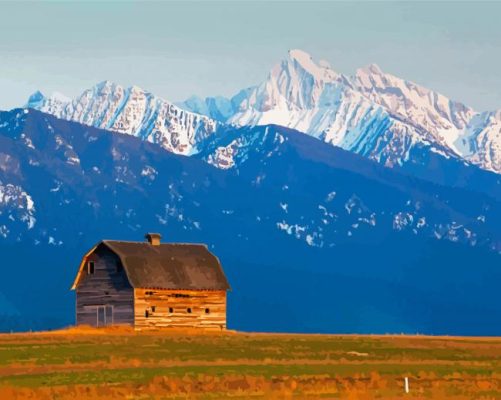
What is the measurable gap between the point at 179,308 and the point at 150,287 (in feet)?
11.5

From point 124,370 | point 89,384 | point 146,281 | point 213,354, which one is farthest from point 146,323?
point 89,384

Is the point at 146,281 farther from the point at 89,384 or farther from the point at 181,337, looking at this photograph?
the point at 89,384

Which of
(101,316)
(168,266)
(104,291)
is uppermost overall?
(168,266)

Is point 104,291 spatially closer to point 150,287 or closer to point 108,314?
point 108,314

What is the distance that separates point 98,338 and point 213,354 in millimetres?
21587

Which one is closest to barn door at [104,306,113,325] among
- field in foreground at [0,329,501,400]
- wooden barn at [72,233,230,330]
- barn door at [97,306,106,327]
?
wooden barn at [72,233,230,330]

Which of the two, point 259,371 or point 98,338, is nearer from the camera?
point 259,371

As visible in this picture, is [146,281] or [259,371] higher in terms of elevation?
[146,281]

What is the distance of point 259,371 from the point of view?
78.5m

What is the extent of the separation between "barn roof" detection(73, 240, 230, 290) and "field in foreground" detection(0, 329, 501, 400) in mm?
23013

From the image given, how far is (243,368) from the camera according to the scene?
80.7m

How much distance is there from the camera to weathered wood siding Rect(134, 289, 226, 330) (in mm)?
138375

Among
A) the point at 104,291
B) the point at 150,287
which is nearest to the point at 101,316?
the point at 104,291

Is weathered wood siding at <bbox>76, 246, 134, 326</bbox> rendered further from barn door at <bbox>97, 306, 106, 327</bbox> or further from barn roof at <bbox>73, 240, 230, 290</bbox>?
barn roof at <bbox>73, 240, 230, 290</bbox>
